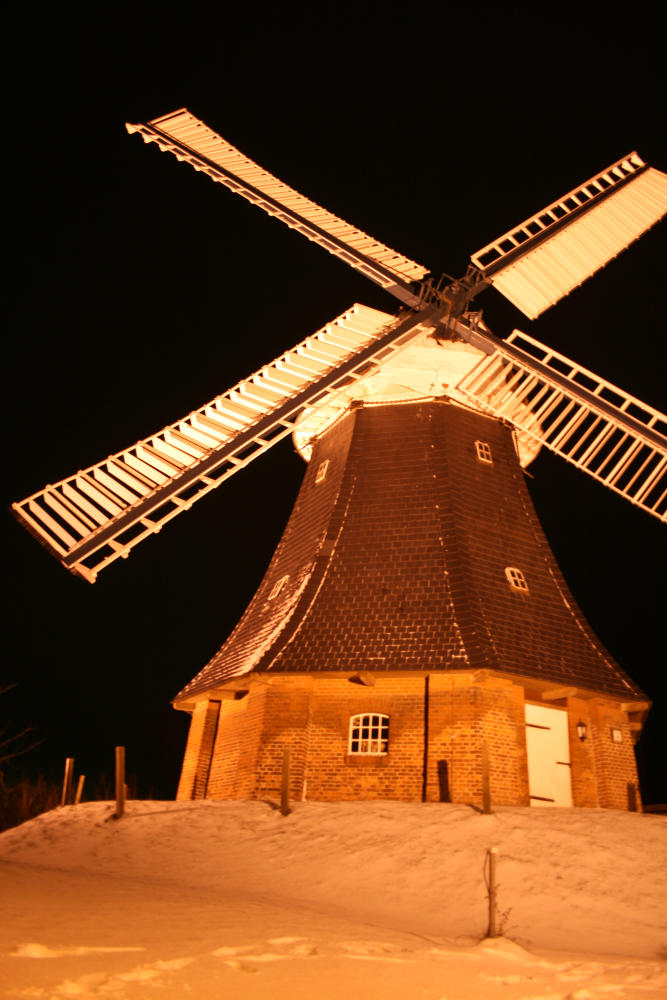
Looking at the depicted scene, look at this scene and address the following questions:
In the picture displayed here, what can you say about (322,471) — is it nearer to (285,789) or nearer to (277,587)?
(277,587)

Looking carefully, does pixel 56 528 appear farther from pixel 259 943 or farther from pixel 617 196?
pixel 617 196

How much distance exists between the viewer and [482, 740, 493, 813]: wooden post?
33.4 feet

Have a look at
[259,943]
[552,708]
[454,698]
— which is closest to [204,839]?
[454,698]

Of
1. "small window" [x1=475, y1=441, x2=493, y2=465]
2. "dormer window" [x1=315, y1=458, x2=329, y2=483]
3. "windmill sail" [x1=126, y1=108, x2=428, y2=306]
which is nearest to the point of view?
"small window" [x1=475, y1=441, x2=493, y2=465]

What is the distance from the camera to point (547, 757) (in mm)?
12320

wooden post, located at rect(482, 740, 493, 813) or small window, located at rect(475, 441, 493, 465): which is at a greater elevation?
small window, located at rect(475, 441, 493, 465)

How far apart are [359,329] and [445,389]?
1.73 metres

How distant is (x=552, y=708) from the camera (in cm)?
1264

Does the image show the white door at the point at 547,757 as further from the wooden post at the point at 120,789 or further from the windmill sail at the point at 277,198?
the windmill sail at the point at 277,198

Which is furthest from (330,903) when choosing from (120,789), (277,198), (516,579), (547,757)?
(277,198)

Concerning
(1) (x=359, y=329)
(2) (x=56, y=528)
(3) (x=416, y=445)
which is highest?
(1) (x=359, y=329)

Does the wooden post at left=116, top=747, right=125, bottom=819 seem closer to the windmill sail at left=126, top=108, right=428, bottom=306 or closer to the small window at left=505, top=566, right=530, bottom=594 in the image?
the small window at left=505, top=566, right=530, bottom=594

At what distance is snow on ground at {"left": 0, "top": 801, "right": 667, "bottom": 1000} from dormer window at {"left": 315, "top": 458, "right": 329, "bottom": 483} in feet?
18.6

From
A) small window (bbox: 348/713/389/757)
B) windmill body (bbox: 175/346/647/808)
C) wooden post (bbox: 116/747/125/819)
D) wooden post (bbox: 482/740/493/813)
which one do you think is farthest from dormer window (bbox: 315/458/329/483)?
wooden post (bbox: 482/740/493/813)
